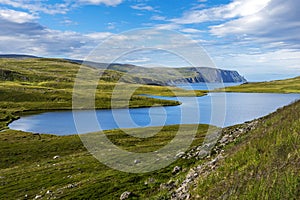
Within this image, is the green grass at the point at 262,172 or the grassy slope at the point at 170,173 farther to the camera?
the grassy slope at the point at 170,173

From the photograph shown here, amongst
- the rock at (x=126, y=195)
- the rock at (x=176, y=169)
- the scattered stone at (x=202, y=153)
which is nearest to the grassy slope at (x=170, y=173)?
the rock at (x=176, y=169)

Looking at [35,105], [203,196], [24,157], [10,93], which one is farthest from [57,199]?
[10,93]

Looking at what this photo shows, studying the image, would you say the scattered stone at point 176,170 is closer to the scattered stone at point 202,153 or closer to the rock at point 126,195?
the scattered stone at point 202,153

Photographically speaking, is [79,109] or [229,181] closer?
[229,181]

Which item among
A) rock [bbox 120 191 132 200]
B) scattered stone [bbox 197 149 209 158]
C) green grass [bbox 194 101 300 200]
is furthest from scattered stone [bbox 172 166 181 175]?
green grass [bbox 194 101 300 200]

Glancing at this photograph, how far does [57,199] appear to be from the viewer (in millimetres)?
23078

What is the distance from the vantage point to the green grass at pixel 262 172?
10.7 metres

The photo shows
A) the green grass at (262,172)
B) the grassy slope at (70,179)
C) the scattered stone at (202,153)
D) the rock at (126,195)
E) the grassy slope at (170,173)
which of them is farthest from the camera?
the scattered stone at (202,153)

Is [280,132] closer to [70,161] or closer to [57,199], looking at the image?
[57,199]

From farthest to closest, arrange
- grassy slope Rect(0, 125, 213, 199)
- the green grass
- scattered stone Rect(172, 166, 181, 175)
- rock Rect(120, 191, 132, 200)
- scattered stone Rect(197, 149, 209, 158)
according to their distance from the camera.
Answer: scattered stone Rect(197, 149, 209, 158)
scattered stone Rect(172, 166, 181, 175)
grassy slope Rect(0, 125, 213, 199)
rock Rect(120, 191, 132, 200)
the green grass

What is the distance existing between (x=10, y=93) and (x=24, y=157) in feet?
419

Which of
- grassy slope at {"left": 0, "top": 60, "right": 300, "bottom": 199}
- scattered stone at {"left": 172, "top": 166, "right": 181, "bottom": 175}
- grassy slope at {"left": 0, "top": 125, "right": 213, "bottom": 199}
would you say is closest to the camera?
grassy slope at {"left": 0, "top": 60, "right": 300, "bottom": 199}

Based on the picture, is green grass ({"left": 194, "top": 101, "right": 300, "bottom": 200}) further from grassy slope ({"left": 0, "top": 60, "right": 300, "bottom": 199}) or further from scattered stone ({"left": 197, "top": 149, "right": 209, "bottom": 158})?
scattered stone ({"left": 197, "top": 149, "right": 209, "bottom": 158})

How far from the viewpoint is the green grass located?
10.7 meters
